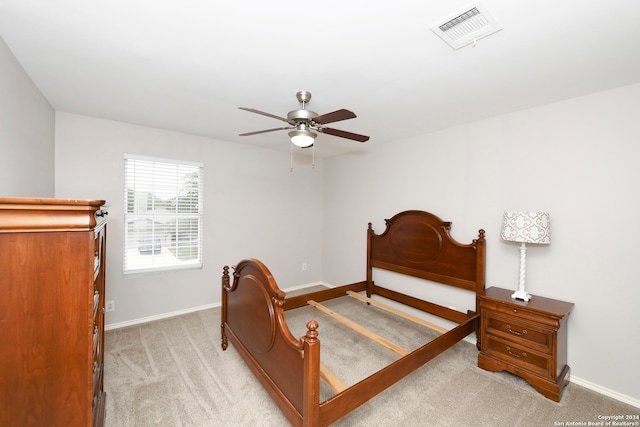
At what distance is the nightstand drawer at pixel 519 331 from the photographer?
6.98 ft

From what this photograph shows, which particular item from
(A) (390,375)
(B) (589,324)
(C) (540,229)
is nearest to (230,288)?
(A) (390,375)

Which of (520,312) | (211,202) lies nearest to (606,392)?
(520,312)

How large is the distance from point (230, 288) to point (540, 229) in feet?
9.56

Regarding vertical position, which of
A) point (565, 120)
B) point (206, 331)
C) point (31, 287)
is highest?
point (565, 120)

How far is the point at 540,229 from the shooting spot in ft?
7.41

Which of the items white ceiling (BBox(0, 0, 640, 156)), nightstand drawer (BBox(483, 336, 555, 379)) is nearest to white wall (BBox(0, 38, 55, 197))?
white ceiling (BBox(0, 0, 640, 156))

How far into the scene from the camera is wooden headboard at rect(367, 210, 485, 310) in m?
2.89

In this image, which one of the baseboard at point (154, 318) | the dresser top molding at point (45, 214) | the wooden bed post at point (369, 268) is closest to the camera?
the dresser top molding at point (45, 214)

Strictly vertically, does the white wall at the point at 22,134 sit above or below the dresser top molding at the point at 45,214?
above

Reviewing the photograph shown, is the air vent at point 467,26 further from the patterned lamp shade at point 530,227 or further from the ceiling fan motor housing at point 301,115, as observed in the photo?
the patterned lamp shade at point 530,227

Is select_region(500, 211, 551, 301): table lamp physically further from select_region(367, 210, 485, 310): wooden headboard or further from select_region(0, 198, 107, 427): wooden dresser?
select_region(0, 198, 107, 427): wooden dresser

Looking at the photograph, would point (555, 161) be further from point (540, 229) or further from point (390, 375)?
point (390, 375)

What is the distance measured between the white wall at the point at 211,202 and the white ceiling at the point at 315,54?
1.78ft

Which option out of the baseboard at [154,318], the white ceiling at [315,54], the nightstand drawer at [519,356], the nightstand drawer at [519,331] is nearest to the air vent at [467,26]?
the white ceiling at [315,54]
